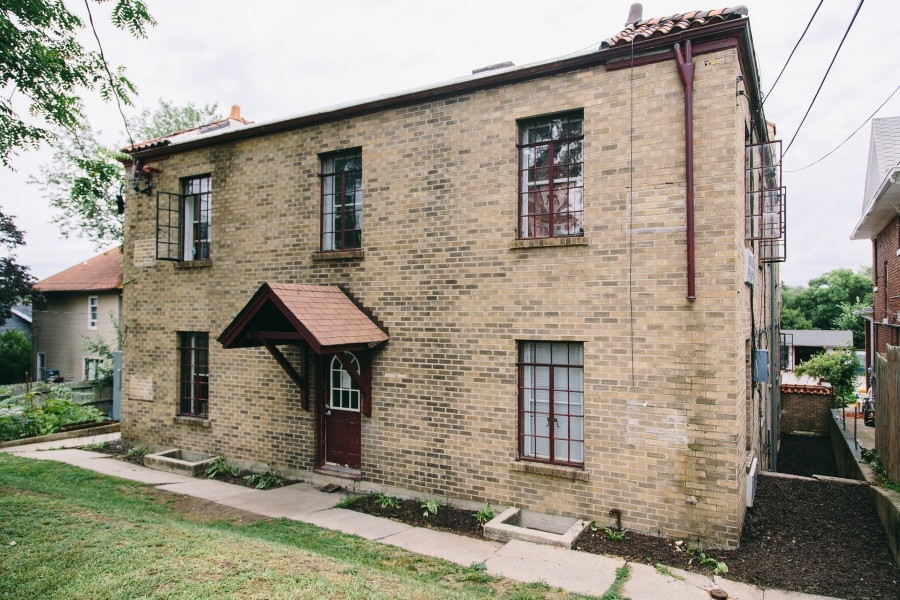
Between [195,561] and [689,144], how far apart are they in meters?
7.40

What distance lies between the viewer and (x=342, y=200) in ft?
32.7

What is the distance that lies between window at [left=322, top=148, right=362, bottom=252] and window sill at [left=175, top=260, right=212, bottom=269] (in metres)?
2.94

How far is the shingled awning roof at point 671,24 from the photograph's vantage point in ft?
22.6

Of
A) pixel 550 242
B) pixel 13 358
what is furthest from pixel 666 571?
pixel 13 358

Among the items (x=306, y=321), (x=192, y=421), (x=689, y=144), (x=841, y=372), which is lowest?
(x=192, y=421)

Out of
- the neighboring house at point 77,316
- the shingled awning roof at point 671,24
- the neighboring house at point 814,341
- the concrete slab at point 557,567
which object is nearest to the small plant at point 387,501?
the concrete slab at point 557,567

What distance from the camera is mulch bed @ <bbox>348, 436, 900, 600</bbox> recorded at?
6.05 meters

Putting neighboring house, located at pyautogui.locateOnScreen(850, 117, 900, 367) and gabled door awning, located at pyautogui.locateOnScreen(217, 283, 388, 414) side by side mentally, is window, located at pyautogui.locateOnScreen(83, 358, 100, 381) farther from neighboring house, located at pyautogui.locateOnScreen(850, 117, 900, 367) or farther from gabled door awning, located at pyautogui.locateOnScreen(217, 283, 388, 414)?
neighboring house, located at pyautogui.locateOnScreen(850, 117, 900, 367)

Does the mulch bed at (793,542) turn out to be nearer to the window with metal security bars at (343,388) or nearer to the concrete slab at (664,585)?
the concrete slab at (664,585)

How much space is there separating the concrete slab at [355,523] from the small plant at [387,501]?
0.43 m

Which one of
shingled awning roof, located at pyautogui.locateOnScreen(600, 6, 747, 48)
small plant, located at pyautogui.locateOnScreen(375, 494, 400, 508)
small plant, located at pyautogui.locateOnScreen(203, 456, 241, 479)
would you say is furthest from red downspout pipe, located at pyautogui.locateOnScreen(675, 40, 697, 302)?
small plant, located at pyautogui.locateOnScreen(203, 456, 241, 479)

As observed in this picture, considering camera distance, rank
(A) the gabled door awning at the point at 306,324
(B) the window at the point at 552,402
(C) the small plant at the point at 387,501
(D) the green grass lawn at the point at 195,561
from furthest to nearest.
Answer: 1. (C) the small plant at the point at 387,501
2. (A) the gabled door awning at the point at 306,324
3. (B) the window at the point at 552,402
4. (D) the green grass lawn at the point at 195,561

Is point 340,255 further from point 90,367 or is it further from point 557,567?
point 90,367

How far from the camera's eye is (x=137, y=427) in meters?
12.5
